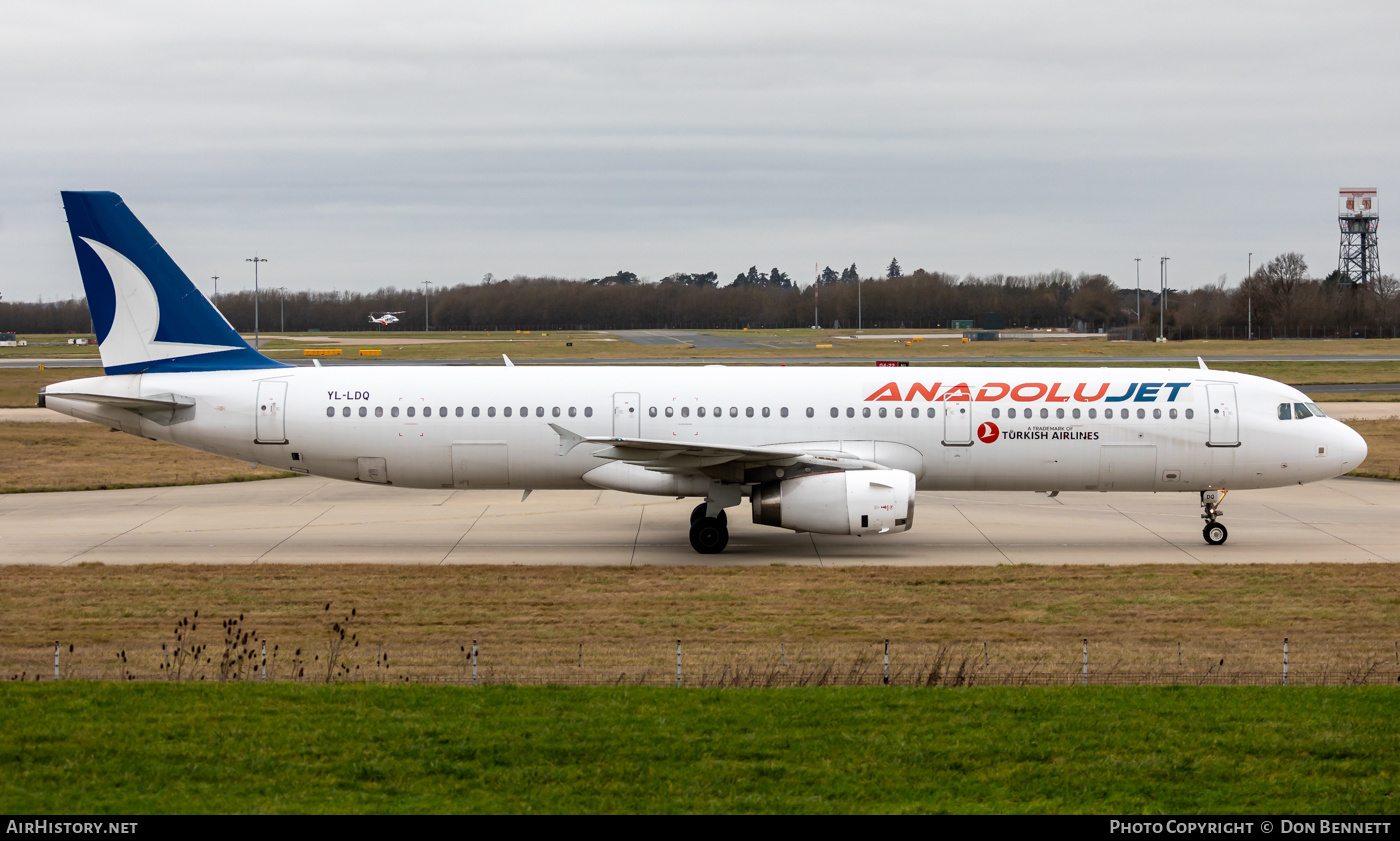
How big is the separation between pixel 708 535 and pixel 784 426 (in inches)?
105

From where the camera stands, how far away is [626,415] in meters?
24.8

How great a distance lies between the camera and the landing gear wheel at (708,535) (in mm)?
23984

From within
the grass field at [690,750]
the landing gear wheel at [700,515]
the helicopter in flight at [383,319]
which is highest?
the helicopter in flight at [383,319]

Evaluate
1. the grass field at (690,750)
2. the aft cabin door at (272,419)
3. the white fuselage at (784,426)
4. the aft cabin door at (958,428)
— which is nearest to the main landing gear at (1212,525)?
the white fuselage at (784,426)

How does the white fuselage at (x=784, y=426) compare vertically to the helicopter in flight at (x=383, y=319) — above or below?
below

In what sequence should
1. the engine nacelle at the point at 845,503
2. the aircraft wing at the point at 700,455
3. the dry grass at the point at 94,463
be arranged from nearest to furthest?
1. the aircraft wing at the point at 700,455
2. the engine nacelle at the point at 845,503
3. the dry grass at the point at 94,463

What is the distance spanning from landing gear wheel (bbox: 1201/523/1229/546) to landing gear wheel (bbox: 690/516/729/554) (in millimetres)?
9627

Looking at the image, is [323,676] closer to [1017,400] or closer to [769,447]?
[769,447]

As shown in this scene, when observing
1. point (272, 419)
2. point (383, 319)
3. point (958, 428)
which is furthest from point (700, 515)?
point (383, 319)

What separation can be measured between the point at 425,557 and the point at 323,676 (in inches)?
361

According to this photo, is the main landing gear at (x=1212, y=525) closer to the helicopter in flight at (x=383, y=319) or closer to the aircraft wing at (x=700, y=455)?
the aircraft wing at (x=700, y=455)

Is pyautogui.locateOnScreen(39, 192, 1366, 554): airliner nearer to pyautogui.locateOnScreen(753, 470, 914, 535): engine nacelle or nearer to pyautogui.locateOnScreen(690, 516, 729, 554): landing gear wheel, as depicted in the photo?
pyautogui.locateOnScreen(690, 516, 729, 554): landing gear wheel

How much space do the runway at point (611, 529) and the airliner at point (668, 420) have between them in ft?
4.28
